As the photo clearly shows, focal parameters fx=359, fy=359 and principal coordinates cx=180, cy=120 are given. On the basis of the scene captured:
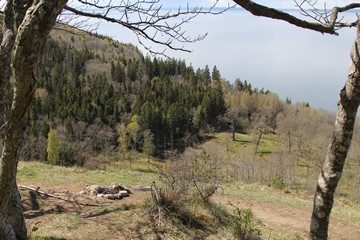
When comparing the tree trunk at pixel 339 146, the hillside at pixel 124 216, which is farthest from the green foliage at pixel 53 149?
the tree trunk at pixel 339 146

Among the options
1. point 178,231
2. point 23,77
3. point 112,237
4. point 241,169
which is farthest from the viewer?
point 241,169

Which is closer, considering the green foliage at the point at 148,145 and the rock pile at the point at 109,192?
the rock pile at the point at 109,192

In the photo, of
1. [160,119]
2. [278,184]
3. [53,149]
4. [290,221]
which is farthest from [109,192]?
[160,119]

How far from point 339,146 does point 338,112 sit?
0.30 meters

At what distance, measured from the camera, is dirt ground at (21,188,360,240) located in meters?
5.84

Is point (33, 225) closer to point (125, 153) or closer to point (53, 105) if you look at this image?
point (125, 153)

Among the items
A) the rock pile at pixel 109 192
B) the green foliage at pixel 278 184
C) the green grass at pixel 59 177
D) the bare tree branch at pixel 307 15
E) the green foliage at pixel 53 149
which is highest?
the bare tree branch at pixel 307 15

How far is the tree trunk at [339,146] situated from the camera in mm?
3035

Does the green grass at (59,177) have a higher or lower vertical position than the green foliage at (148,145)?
higher

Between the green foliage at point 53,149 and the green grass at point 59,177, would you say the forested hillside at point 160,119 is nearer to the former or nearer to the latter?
the green foliage at point 53,149

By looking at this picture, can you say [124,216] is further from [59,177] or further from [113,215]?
[59,177]

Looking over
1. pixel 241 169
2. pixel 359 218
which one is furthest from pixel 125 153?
pixel 359 218

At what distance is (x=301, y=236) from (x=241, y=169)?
49.4 m

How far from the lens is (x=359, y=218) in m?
10.3
